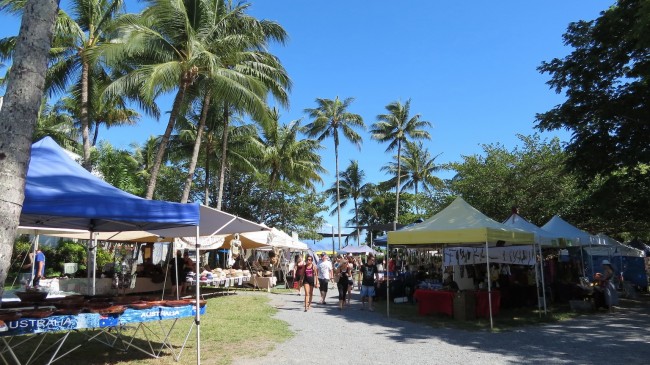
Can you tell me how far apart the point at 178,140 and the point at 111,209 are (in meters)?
21.0

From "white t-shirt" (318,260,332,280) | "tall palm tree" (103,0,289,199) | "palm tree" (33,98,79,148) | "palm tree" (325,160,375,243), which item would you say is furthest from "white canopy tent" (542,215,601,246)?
"palm tree" (325,160,375,243)

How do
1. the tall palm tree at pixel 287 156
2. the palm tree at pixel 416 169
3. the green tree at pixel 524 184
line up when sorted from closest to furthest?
the green tree at pixel 524 184 → the tall palm tree at pixel 287 156 → the palm tree at pixel 416 169

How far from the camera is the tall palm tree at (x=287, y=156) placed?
107 feet

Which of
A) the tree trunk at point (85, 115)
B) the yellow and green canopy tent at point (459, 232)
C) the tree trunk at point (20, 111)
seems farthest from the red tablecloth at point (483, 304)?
the tree trunk at point (85, 115)

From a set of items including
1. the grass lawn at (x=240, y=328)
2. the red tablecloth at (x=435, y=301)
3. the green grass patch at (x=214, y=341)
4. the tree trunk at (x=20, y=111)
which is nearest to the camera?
the tree trunk at (x=20, y=111)

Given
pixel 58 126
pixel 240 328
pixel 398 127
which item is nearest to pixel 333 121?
pixel 398 127

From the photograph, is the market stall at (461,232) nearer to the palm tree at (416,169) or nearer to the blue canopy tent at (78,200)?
the blue canopy tent at (78,200)

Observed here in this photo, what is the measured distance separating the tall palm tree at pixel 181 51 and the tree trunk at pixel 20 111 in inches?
347

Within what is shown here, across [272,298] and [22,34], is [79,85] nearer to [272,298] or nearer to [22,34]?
[272,298]


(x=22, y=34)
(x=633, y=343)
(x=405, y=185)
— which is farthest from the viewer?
(x=405, y=185)

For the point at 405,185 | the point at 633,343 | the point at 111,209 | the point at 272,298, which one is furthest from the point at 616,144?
the point at 405,185

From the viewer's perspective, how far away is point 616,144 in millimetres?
15117

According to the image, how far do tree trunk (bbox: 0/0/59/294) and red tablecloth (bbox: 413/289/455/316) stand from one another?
9.57 m

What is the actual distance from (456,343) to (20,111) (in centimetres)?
722
